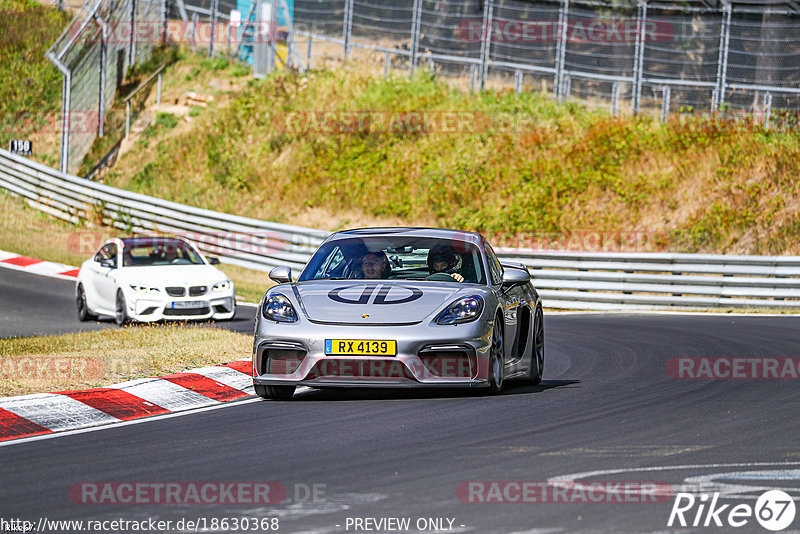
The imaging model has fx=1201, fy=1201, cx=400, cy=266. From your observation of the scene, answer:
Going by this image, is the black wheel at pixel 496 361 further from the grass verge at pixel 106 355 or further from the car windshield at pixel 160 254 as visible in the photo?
the car windshield at pixel 160 254

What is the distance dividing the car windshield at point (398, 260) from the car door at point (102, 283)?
851cm

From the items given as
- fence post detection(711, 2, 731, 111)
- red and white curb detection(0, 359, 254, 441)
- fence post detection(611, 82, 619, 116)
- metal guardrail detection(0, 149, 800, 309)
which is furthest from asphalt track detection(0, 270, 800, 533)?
fence post detection(611, 82, 619, 116)

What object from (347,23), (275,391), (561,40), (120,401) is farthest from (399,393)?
(347,23)

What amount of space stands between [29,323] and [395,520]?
44.0 ft

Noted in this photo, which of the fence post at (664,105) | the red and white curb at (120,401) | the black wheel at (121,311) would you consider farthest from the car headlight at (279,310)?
the fence post at (664,105)

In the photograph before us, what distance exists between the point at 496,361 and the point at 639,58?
21553mm

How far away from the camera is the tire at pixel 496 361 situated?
919 cm

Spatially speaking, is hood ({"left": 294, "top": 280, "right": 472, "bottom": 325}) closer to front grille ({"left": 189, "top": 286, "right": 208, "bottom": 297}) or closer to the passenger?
the passenger

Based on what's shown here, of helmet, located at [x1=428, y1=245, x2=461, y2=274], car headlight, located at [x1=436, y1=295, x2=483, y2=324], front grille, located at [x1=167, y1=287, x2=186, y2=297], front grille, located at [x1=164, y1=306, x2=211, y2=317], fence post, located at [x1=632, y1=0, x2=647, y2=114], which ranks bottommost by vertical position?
front grille, located at [x1=164, y1=306, x2=211, y2=317]

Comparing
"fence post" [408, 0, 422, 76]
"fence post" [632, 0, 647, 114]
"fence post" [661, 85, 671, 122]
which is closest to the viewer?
"fence post" [632, 0, 647, 114]

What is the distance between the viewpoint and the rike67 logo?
16.6 feet

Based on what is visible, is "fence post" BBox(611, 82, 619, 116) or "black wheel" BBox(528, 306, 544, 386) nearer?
"black wheel" BBox(528, 306, 544, 386)

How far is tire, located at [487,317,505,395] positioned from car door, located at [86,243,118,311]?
9.80m

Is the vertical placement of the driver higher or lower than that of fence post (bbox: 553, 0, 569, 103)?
lower
